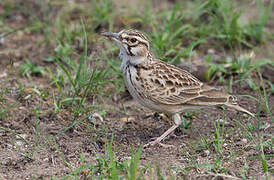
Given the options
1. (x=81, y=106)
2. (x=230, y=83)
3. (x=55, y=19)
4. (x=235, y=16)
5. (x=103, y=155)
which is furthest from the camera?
(x=55, y=19)

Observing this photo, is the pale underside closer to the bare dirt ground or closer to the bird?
the bird

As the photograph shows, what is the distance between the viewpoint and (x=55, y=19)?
1081 cm

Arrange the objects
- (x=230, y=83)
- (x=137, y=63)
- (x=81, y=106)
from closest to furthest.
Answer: (x=137, y=63)
(x=81, y=106)
(x=230, y=83)

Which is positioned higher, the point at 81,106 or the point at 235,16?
the point at 235,16

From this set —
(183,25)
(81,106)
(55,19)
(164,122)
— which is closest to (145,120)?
(164,122)

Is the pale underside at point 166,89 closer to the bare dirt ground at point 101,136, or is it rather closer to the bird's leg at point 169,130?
the bird's leg at point 169,130

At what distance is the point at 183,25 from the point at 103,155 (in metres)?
4.68

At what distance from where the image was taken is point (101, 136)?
24.2 feet

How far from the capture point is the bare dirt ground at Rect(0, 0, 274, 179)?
6.43 m

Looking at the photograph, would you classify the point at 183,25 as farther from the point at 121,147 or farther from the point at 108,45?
the point at 121,147

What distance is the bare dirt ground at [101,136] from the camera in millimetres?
6434

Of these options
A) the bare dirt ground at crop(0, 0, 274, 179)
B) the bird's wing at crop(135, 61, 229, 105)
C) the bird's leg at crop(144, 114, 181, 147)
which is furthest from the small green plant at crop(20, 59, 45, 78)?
the bird's leg at crop(144, 114, 181, 147)

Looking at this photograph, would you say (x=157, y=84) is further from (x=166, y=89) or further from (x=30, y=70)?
(x=30, y=70)

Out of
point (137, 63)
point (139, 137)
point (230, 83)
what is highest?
point (137, 63)
